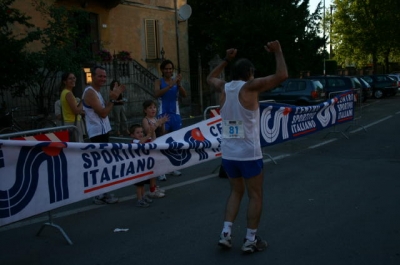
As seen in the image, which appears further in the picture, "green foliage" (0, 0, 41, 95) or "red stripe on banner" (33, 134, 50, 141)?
"green foliage" (0, 0, 41, 95)

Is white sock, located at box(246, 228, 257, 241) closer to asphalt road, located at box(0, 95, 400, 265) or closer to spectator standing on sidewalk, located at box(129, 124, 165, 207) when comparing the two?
asphalt road, located at box(0, 95, 400, 265)

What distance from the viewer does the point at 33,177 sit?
4.53 m

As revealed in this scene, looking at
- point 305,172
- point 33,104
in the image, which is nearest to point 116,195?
point 305,172

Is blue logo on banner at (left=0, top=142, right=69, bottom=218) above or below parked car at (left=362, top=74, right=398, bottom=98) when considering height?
below

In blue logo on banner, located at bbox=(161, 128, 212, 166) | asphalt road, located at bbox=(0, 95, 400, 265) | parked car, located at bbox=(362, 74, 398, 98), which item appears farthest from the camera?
parked car, located at bbox=(362, 74, 398, 98)

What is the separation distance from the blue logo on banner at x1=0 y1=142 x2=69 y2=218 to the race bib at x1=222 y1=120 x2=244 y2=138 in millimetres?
1714

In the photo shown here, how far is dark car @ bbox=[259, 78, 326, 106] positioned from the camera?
59.8ft

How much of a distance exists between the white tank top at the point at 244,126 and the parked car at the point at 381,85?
1087 inches

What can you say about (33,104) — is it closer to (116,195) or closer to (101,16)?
(101,16)

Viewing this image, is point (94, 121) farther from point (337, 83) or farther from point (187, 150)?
point (337, 83)

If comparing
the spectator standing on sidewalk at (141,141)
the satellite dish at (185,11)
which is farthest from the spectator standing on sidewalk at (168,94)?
the satellite dish at (185,11)

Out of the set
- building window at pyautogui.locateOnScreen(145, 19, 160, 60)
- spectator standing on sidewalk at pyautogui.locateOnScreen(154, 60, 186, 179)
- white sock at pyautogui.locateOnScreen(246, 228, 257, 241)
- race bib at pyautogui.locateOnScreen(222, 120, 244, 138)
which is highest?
building window at pyautogui.locateOnScreen(145, 19, 160, 60)

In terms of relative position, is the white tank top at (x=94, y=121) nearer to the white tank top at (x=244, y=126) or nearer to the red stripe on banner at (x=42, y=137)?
the red stripe on banner at (x=42, y=137)

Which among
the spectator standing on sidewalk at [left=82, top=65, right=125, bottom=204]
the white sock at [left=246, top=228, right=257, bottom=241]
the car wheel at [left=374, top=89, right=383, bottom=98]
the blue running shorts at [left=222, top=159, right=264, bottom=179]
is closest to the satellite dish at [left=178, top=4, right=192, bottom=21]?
the car wheel at [left=374, top=89, right=383, bottom=98]
